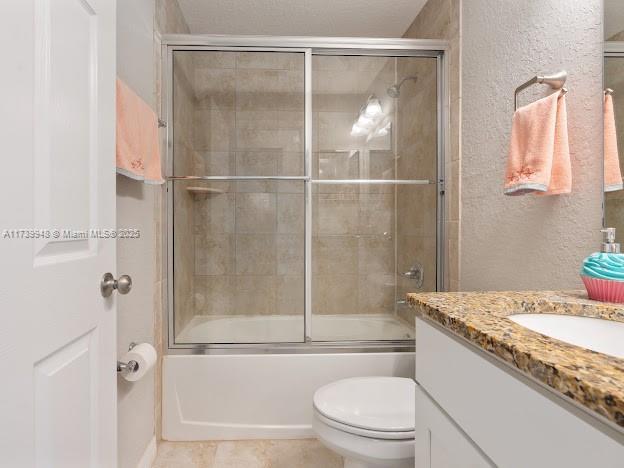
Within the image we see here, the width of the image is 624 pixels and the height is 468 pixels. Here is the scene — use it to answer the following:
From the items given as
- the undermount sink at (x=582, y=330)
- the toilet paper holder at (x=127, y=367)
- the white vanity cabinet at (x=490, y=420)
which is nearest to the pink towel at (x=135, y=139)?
the toilet paper holder at (x=127, y=367)

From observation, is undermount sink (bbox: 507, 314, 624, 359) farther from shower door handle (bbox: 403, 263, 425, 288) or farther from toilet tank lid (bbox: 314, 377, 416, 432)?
shower door handle (bbox: 403, 263, 425, 288)

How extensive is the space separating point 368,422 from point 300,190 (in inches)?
48.5

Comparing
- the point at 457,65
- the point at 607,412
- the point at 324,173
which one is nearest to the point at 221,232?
the point at 324,173

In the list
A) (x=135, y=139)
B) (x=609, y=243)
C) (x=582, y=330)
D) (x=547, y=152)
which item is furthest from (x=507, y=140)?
(x=135, y=139)

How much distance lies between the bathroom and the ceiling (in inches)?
0.8

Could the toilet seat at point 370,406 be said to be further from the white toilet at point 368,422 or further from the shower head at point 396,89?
the shower head at point 396,89

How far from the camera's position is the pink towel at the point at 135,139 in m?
1.22

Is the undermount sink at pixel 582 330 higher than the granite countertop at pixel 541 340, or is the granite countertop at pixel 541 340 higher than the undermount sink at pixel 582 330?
the granite countertop at pixel 541 340

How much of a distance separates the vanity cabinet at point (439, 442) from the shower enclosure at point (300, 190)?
1.07 metres

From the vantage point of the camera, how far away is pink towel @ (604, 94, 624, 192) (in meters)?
0.99
